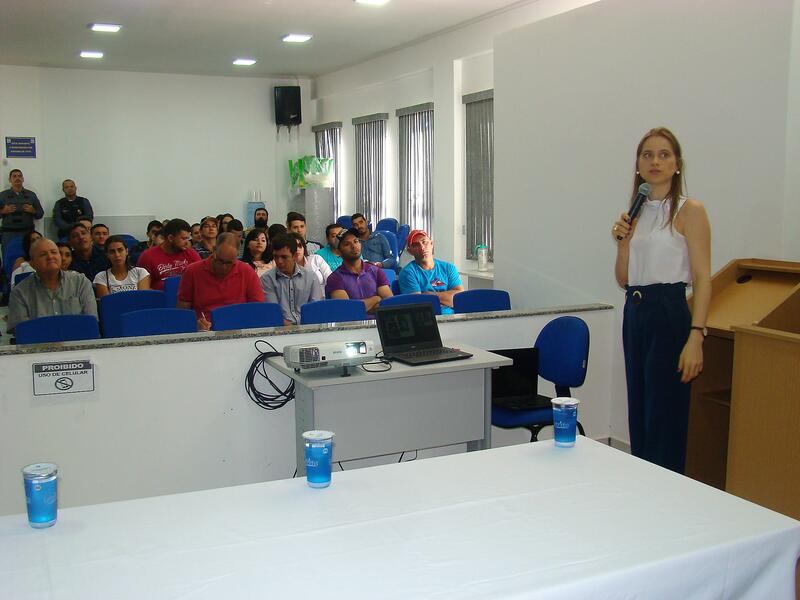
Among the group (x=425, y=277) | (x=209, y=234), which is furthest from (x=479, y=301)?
(x=209, y=234)

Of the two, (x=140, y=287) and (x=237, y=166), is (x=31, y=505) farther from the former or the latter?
(x=237, y=166)

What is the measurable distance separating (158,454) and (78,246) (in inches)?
141

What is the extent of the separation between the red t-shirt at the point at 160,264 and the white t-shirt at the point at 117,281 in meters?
0.41

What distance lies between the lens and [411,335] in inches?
151

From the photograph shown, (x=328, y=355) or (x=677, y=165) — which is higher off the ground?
(x=677, y=165)

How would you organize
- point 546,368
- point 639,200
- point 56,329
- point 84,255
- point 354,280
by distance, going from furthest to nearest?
point 84,255, point 354,280, point 546,368, point 56,329, point 639,200

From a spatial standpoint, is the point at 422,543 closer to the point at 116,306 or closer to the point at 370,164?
the point at 116,306

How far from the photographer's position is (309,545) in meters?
1.86

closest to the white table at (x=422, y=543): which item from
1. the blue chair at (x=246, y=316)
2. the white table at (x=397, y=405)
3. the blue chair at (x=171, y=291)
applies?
the white table at (x=397, y=405)

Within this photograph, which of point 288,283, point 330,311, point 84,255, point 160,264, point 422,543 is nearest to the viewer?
point 422,543

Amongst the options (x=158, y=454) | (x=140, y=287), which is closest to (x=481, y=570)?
(x=158, y=454)

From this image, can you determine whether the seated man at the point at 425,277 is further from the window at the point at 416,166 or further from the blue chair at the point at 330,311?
the window at the point at 416,166

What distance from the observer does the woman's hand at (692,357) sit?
3141mm

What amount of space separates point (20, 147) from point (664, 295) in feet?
37.1
